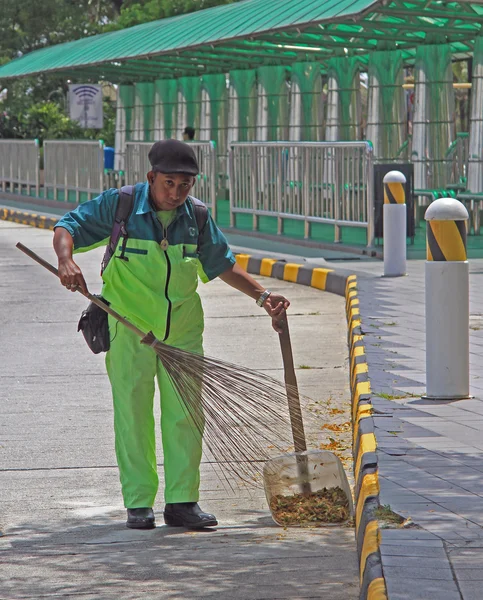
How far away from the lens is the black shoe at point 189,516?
17.4 feet

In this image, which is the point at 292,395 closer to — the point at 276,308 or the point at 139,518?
the point at 276,308

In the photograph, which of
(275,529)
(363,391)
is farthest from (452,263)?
(275,529)

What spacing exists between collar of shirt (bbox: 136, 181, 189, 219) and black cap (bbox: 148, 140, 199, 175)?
15 cm

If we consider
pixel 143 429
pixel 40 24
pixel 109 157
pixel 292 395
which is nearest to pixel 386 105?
pixel 109 157

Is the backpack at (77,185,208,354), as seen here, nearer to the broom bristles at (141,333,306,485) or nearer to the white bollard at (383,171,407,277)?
the broom bristles at (141,333,306,485)

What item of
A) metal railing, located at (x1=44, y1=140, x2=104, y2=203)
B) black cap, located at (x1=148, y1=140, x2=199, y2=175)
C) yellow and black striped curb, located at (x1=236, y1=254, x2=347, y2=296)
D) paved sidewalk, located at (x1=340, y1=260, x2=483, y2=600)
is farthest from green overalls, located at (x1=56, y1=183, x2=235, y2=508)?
metal railing, located at (x1=44, y1=140, x2=104, y2=203)

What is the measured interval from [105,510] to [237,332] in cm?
565

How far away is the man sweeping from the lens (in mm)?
5297

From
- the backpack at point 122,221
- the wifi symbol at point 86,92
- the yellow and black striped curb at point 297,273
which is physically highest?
the wifi symbol at point 86,92

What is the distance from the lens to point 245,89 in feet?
88.1

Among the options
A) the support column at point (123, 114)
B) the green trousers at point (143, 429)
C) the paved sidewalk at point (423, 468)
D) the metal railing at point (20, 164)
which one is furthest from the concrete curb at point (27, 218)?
the green trousers at point (143, 429)

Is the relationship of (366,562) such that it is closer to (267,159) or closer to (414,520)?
(414,520)

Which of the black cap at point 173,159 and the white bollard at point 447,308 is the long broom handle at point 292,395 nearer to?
the black cap at point 173,159

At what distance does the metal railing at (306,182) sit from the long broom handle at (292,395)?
10.1 m
